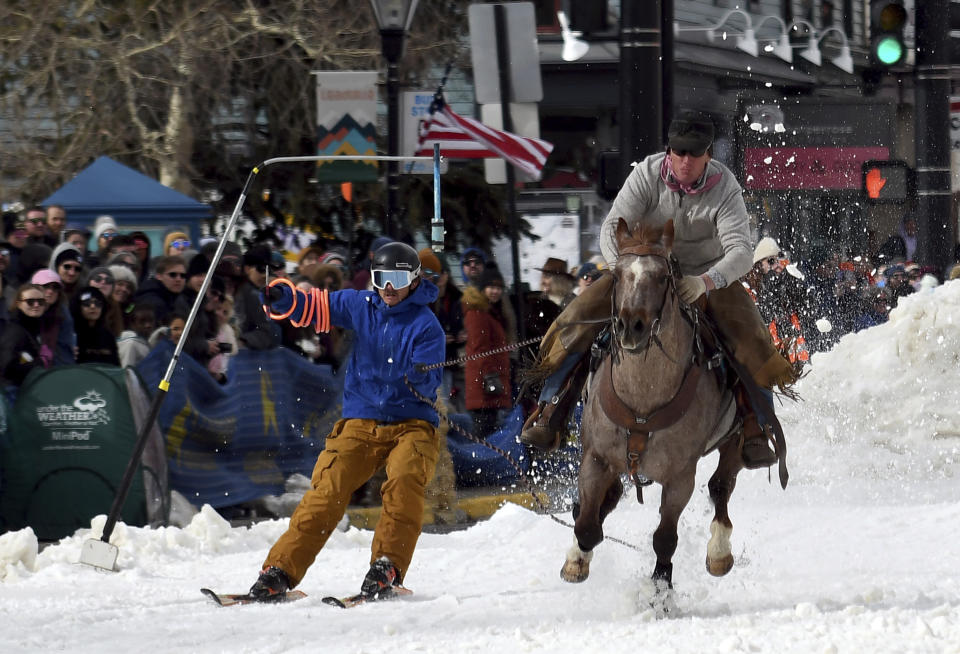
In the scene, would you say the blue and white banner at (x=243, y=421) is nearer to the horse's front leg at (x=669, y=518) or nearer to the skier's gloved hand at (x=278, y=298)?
the skier's gloved hand at (x=278, y=298)

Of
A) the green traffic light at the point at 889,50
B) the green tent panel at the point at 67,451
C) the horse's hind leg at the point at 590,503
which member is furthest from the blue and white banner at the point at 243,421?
the green traffic light at the point at 889,50

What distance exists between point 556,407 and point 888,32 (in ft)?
23.0

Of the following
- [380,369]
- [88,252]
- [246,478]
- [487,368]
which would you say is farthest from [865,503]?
[88,252]

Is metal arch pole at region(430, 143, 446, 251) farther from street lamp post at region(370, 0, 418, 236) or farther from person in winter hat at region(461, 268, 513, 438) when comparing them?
person in winter hat at region(461, 268, 513, 438)

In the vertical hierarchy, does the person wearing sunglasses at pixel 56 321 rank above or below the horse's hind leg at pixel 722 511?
above

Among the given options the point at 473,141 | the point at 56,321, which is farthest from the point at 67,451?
the point at 473,141

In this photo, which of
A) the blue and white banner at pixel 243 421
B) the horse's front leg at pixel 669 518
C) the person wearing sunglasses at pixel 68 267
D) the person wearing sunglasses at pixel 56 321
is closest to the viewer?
the horse's front leg at pixel 669 518

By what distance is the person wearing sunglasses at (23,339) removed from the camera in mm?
10234

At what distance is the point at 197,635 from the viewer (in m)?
7.14

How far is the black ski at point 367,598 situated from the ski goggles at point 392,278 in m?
1.47

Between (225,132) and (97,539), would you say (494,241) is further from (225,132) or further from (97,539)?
(97,539)

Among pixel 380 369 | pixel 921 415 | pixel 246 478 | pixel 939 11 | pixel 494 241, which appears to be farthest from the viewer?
pixel 494 241

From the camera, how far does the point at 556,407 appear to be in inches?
324

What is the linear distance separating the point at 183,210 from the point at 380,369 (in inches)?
280
